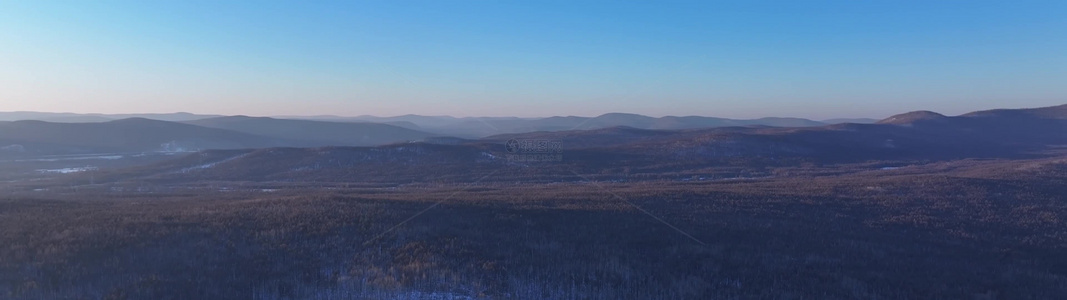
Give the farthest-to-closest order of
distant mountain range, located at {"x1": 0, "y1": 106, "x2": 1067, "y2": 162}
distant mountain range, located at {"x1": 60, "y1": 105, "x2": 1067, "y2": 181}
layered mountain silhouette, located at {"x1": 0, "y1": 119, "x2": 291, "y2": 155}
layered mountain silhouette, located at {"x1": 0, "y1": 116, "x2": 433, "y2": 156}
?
layered mountain silhouette, located at {"x1": 0, "y1": 119, "x2": 291, "y2": 155}, layered mountain silhouette, located at {"x1": 0, "y1": 116, "x2": 433, "y2": 156}, distant mountain range, located at {"x1": 0, "y1": 106, "x2": 1067, "y2": 162}, distant mountain range, located at {"x1": 60, "y1": 105, "x2": 1067, "y2": 181}

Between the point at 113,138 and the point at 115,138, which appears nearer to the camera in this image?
the point at 113,138

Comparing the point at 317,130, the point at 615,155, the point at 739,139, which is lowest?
the point at 615,155

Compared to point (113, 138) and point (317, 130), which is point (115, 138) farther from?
point (317, 130)

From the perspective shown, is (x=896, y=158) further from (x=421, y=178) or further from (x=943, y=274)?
(x=943, y=274)

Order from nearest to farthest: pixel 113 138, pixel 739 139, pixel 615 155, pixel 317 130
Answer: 1. pixel 615 155
2. pixel 739 139
3. pixel 113 138
4. pixel 317 130

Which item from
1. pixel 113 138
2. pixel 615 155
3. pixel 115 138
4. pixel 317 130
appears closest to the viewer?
pixel 615 155

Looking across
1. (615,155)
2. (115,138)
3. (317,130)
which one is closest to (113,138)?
(115,138)

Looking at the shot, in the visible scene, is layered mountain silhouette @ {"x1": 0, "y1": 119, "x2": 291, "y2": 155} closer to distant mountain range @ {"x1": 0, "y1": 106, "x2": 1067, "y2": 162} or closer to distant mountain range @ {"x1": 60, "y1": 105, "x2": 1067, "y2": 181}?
distant mountain range @ {"x1": 0, "y1": 106, "x2": 1067, "y2": 162}

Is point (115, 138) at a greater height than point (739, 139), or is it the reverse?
point (739, 139)

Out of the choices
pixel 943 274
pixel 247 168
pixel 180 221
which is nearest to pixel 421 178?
pixel 247 168

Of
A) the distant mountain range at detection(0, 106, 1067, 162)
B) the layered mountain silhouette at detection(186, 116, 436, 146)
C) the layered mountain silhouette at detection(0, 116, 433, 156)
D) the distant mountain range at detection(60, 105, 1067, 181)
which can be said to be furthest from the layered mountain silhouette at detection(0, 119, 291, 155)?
the distant mountain range at detection(60, 105, 1067, 181)

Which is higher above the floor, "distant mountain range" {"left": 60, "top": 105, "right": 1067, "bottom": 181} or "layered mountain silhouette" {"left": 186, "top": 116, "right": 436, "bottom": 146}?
"layered mountain silhouette" {"left": 186, "top": 116, "right": 436, "bottom": 146}
